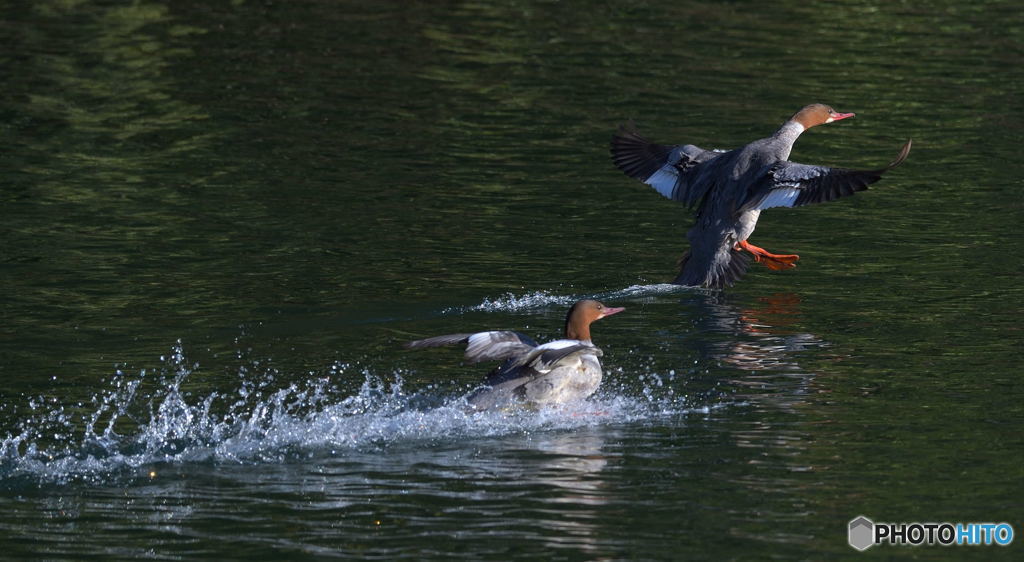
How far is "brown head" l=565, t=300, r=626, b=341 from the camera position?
33.7 feet

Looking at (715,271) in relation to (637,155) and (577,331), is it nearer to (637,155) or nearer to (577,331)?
(637,155)

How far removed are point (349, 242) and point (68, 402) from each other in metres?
4.79

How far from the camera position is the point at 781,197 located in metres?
12.6

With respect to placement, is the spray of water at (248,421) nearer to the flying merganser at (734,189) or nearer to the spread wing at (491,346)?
the spread wing at (491,346)

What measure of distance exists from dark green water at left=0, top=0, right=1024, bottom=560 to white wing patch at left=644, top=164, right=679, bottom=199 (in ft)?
1.99

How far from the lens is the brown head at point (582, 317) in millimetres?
10266

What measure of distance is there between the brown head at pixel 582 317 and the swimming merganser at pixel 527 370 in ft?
1.10

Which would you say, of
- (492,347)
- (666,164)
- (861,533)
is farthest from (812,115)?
(861,533)

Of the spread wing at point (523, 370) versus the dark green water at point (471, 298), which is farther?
Result: the spread wing at point (523, 370)

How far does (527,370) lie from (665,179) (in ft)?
16.1

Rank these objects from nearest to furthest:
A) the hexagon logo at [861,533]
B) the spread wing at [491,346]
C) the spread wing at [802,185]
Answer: the hexagon logo at [861,533]
the spread wing at [491,346]
the spread wing at [802,185]

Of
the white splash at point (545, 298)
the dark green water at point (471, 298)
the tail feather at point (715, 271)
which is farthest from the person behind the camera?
the tail feather at point (715, 271)

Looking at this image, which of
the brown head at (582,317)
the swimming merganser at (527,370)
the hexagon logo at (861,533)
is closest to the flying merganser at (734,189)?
the brown head at (582,317)

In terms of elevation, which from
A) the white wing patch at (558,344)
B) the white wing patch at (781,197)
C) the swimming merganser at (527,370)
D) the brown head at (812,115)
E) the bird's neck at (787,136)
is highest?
the brown head at (812,115)
